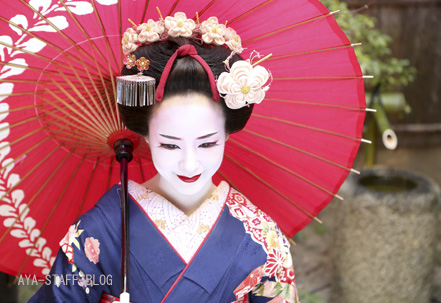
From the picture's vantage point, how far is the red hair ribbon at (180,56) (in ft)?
5.07

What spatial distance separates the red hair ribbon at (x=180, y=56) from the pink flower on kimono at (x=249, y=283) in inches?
22.2

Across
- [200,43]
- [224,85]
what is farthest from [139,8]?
[224,85]

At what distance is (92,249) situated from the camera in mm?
1705

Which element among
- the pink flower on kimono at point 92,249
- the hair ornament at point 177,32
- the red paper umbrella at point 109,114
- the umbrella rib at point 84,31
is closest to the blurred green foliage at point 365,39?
the red paper umbrella at point 109,114

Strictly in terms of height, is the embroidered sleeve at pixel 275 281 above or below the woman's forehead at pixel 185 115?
below

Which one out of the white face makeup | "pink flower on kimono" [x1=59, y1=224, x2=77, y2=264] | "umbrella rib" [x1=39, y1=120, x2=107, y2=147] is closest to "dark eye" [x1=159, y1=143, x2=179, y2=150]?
the white face makeup

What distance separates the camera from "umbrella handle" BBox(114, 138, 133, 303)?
5.26ft

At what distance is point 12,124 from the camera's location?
1.81 m

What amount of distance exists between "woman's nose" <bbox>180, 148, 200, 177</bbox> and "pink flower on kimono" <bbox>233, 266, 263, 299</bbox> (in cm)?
39

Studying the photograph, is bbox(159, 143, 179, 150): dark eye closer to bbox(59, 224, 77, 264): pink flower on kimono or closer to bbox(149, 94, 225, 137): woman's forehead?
bbox(149, 94, 225, 137): woman's forehead

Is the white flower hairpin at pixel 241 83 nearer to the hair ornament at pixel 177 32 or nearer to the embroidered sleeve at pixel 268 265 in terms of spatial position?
the hair ornament at pixel 177 32

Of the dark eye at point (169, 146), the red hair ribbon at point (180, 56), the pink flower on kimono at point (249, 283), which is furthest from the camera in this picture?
the pink flower on kimono at point (249, 283)

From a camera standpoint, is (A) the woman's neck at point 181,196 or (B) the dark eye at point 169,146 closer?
(B) the dark eye at point 169,146

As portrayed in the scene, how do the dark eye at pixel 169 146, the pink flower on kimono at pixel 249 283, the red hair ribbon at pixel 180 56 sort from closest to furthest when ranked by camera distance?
the red hair ribbon at pixel 180 56, the dark eye at pixel 169 146, the pink flower on kimono at pixel 249 283
